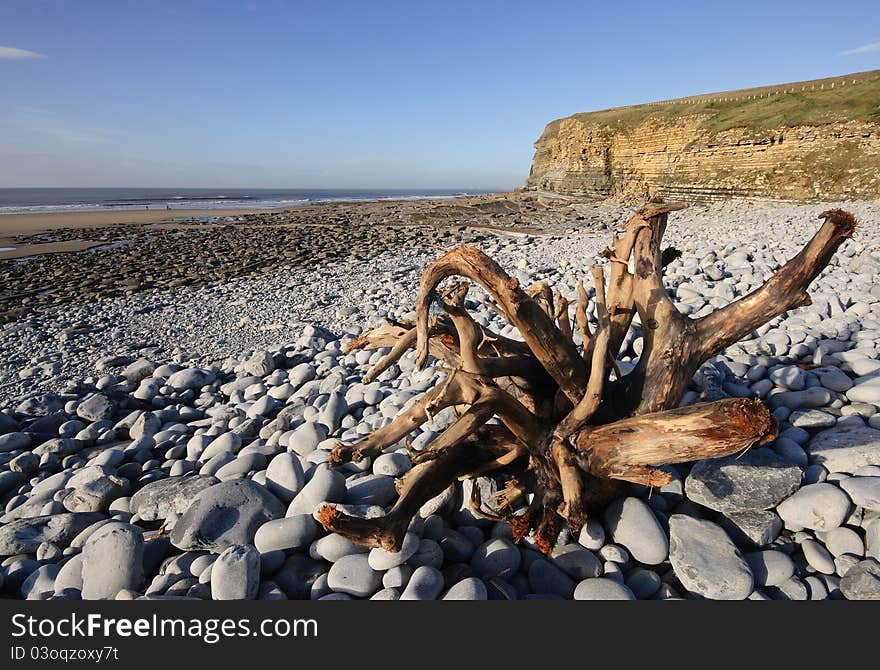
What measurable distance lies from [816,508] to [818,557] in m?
0.22

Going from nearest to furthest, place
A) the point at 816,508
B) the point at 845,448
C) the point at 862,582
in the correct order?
the point at 862,582 < the point at 816,508 < the point at 845,448

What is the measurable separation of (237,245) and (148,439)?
13712 millimetres

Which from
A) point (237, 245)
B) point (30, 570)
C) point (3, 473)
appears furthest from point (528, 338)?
point (237, 245)

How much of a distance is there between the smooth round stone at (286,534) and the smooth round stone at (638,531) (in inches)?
57.6

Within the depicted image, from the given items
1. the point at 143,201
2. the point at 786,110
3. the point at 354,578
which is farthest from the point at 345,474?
the point at 143,201

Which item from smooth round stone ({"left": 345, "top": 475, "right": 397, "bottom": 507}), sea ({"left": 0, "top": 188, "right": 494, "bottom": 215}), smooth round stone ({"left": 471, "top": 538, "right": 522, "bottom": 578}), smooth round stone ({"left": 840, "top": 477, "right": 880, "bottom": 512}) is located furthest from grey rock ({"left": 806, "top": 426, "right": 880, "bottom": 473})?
sea ({"left": 0, "top": 188, "right": 494, "bottom": 215})

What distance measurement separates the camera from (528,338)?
7.14ft

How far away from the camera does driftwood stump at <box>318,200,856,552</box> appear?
6.42ft

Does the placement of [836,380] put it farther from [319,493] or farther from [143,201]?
[143,201]

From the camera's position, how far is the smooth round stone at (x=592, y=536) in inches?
89.2

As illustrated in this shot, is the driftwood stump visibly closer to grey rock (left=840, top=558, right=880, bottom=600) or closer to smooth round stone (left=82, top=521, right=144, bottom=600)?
grey rock (left=840, top=558, right=880, bottom=600)

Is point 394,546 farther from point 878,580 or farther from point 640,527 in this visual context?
point 878,580

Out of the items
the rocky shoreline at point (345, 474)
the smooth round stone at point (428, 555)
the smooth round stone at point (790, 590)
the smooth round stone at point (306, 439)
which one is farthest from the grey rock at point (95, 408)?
the smooth round stone at point (790, 590)

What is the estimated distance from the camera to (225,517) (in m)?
2.49
